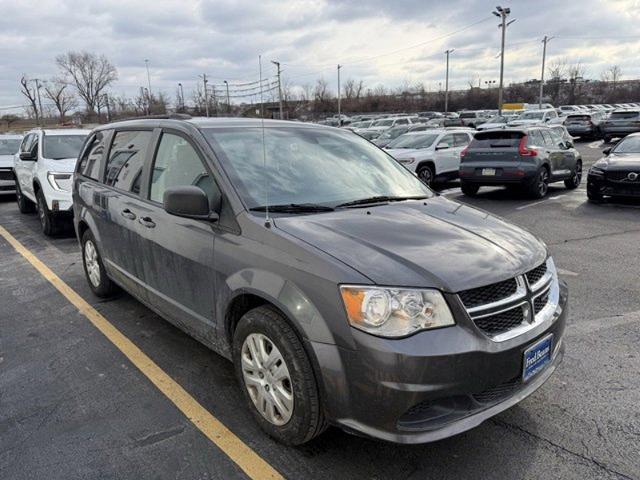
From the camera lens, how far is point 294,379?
2506 millimetres

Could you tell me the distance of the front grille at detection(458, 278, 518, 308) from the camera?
2.37 meters

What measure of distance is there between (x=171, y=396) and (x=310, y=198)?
157cm

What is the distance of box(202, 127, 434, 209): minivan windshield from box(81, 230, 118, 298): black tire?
2244 mm

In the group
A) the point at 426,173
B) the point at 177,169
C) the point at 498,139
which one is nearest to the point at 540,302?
the point at 177,169

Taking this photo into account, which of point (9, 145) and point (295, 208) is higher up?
A: point (9, 145)

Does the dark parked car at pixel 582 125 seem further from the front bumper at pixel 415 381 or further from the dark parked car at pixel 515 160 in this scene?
the front bumper at pixel 415 381

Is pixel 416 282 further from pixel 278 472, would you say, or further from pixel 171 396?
pixel 171 396

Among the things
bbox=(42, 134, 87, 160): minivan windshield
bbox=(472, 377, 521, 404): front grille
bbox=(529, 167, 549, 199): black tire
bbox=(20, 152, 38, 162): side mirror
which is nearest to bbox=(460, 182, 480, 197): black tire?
bbox=(529, 167, 549, 199): black tire

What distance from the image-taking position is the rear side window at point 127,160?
408cm

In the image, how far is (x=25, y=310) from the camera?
5.03 metres

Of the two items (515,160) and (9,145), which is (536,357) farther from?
(9,145)

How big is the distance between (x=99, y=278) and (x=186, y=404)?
2.39 meters

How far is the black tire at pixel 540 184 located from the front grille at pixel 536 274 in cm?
919

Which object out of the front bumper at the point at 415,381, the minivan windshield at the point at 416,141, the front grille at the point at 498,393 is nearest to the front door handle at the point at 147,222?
the front bumper at the point at 415,381
